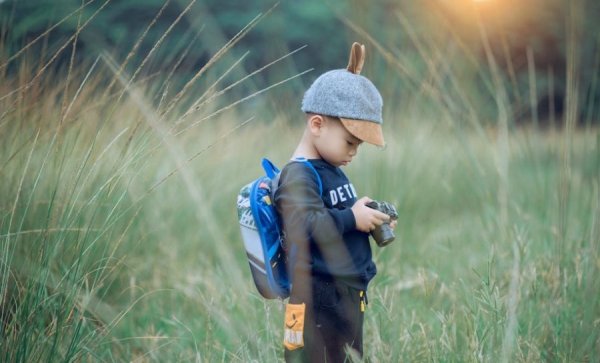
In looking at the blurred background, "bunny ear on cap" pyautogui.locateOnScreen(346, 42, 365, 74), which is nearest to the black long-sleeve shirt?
"bunny ear on cap" pyautogui.locateOnScreen(346, 42, 365, 74)

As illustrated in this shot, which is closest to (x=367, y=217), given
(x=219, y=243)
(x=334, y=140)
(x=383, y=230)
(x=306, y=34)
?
(x=383, y=230)

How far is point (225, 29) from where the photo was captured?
1138cm

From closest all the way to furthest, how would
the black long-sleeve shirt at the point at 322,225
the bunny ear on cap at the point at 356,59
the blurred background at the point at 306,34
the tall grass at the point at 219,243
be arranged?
1. the black long-sleeve shirt at the point at 322,225
2. the bunny ear on cap at the point at 356,59
3. the tall grass at the point at 219,243
4. the blurred background at the point at 306,34

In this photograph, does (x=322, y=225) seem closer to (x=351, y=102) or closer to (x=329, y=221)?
(x=329, y=221)

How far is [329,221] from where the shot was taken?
1.79 m

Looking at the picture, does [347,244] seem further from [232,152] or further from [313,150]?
[232,152]

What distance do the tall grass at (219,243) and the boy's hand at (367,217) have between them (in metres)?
0.36

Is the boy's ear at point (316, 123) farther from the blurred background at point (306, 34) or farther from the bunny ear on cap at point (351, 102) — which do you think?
the blurred background at point (306, 34)

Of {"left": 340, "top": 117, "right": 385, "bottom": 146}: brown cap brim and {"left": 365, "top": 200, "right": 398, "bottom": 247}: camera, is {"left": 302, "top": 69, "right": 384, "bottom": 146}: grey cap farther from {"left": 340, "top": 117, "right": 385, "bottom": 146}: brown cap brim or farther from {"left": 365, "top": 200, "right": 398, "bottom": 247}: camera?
{"left": 365, "top": 200, "right": 398, "bottom": 247}: camera

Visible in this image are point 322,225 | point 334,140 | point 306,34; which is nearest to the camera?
point 322,225

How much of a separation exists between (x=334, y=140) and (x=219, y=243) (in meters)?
0.83

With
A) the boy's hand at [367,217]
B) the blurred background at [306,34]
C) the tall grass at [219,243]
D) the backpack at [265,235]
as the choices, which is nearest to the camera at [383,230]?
the boy's hand at [367,217]

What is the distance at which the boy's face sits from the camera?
1.88m

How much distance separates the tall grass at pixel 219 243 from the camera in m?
2.01
